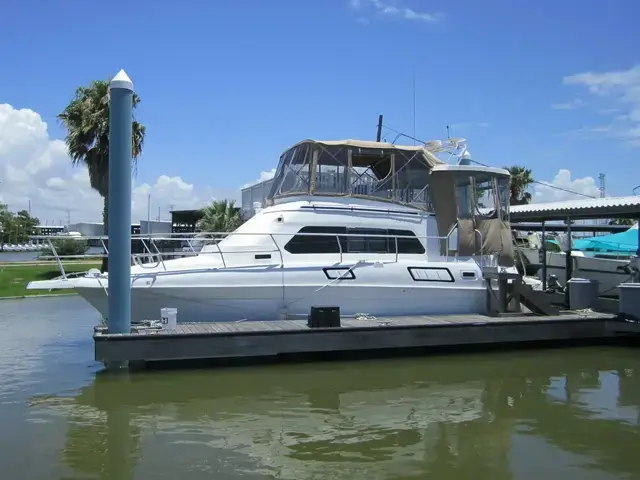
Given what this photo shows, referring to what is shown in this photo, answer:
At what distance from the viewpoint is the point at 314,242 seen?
11.7 m

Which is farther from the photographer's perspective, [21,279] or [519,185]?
[519,185]

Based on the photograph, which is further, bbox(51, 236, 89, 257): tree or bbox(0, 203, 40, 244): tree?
bbox(0, 203, 40, 244): tree

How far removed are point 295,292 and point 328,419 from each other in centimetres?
392

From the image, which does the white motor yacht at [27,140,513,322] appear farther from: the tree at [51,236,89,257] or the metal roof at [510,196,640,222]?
the tree at [51,236,89,257]

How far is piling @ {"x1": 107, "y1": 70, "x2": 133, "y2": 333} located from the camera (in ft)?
31.0

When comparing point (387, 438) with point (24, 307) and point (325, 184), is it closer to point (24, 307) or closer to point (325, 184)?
point (325, 184)

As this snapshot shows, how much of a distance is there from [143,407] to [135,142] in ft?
60.8

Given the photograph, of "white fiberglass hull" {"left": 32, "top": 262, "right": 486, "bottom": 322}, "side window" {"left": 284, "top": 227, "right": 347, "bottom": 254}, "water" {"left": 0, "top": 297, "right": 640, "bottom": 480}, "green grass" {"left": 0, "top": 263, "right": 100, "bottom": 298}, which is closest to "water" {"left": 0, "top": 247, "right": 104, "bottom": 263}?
"green grass" {"left": 0, "top": 263, "right": 100, "bottom": 298}

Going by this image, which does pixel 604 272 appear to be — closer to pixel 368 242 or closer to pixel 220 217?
pixel 368 242

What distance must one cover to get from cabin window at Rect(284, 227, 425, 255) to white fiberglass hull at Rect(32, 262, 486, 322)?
0.55 meters

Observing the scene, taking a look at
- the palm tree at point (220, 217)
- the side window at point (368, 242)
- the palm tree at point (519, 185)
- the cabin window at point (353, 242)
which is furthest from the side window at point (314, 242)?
the palm tree at point (519, 185)

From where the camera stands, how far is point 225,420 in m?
7.46

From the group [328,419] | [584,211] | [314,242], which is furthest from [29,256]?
[328,419]

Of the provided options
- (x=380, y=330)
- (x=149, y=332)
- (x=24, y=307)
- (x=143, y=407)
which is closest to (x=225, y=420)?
(x=143, y=407)
